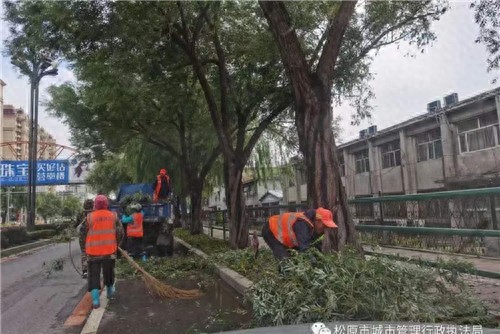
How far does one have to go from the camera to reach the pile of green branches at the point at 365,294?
191 inches

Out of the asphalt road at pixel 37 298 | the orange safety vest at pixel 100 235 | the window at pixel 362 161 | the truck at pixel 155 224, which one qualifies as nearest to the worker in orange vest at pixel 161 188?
the truck at pixel 155 224

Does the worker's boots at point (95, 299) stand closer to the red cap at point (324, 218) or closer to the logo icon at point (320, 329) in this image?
the red cap at point (324, 218)

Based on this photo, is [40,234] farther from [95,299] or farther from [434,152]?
[95,299]

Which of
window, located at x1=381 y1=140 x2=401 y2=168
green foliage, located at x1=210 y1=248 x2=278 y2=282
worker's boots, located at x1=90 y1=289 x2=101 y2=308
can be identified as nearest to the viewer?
worker's boots, located at x1=90 y1=289 x2=101 y2=308

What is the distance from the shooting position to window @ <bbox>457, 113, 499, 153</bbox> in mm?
22250

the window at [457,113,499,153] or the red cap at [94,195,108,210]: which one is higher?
the window at [457,113,499,153]

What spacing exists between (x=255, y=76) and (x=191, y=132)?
8726 mm

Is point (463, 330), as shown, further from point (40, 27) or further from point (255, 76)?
point (255, 76)

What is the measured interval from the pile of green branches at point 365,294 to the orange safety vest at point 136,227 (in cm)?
726

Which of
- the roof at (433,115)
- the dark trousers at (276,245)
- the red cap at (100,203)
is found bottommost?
the dark trousers at (276,245)

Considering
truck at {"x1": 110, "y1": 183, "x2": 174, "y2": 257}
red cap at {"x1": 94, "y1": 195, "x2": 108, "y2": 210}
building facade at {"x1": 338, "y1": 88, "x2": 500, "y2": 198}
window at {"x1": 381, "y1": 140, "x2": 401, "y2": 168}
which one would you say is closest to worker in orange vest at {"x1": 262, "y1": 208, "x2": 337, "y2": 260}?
red cap at {"x1": 94, "y1": 195, "x2": 108, "y2": 210}

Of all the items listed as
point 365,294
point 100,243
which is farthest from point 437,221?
point 100,243

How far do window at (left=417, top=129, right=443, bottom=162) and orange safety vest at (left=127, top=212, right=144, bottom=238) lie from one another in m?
18.2

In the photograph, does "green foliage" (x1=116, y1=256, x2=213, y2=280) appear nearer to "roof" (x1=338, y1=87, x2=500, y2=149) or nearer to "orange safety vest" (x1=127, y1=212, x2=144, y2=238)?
"orange safety vest" (x1=127, y1=212, x2=144, y2=238)
